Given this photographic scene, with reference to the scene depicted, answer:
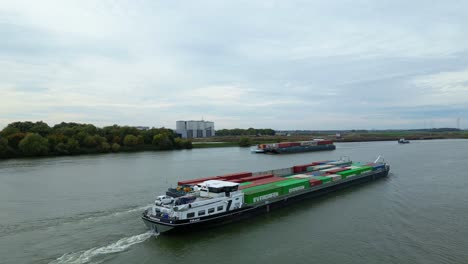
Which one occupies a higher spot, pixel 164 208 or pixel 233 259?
pixel 164 208

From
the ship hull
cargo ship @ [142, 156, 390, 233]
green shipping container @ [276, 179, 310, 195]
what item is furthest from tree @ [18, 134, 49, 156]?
green shipping container @ [276, 179, 310, 195]

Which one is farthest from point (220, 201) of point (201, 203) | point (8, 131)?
point (8, 131)

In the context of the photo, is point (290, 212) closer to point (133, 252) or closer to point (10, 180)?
point (133, 252)

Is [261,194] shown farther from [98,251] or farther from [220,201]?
[98,251]

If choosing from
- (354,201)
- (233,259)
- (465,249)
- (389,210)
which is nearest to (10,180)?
(233,259)

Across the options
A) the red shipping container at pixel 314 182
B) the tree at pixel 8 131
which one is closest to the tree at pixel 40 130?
the tree at pixel 8 131

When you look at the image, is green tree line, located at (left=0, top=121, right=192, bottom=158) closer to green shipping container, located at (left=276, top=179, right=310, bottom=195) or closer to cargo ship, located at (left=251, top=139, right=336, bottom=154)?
cargo ship, located at (left=251, top=139, right=336, bottom=154)

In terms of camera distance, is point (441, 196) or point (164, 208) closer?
point (164, 208)
